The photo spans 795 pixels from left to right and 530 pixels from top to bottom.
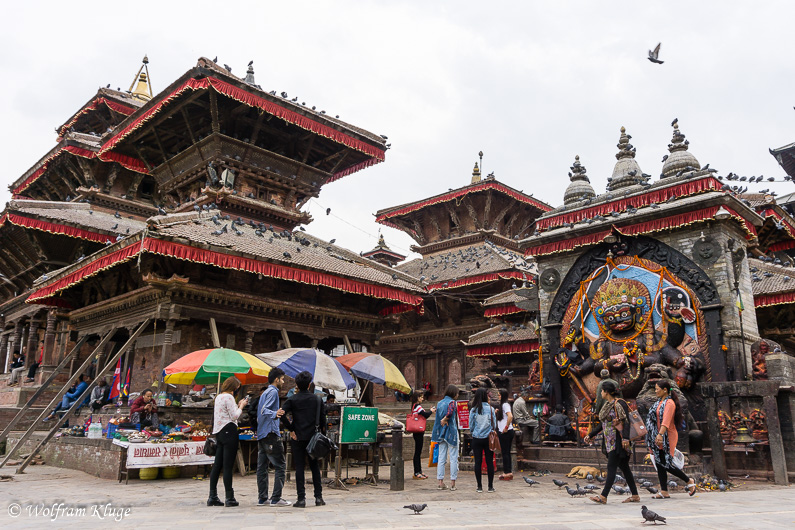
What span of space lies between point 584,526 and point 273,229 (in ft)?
47.4

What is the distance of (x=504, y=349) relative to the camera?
18406mm

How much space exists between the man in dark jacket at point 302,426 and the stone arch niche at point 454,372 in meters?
16.5

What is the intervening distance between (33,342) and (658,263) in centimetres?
2007

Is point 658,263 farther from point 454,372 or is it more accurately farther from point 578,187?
point 454,372

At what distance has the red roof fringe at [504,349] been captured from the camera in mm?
17844

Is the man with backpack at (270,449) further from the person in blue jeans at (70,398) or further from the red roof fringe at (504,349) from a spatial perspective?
the red roof fringe at (504,349)

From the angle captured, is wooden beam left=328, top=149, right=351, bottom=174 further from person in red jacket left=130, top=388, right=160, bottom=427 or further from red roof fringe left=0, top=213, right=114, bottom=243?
person in red jacket left=130, top=388, right=160, bottom=427

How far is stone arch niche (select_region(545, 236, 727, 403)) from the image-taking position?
1158 centimetres

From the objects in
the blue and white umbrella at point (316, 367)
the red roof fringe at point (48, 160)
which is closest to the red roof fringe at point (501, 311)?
the blue and white umbrella at point (316, 367)

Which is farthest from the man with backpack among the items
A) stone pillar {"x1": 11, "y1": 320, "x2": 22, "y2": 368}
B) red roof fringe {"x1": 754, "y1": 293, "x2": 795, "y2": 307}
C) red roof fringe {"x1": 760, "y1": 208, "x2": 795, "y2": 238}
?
stone pillar {"x1": 11, "y1": 320, "x2": 22, "y2": 368}

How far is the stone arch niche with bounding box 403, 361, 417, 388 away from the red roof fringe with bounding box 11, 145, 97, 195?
15.2 m

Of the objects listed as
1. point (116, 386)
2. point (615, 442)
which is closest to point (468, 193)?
point (116, 386)

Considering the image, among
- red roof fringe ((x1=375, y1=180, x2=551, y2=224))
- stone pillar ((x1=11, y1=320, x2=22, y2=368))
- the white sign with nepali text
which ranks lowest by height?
the white sign with nepali text

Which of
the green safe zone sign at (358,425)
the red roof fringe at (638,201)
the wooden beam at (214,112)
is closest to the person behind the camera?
the green safe zone sign at (358,425)
